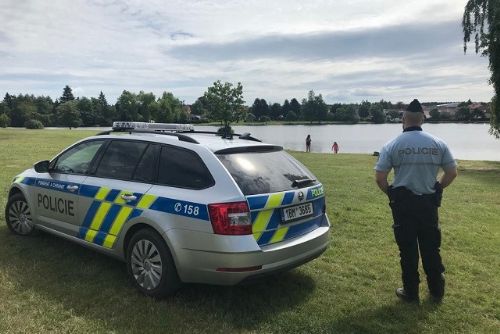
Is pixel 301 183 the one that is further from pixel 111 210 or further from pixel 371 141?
pixel 371 141

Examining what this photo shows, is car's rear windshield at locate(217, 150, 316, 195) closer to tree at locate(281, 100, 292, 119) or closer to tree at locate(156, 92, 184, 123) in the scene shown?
tree at locate(156, 92, 184, 123)

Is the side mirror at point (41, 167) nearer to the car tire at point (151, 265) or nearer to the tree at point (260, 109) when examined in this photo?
the car tire at point (151, 265)

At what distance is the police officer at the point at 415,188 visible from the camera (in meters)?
4.29

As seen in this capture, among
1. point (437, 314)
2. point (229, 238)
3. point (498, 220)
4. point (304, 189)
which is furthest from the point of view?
point (498, 220)

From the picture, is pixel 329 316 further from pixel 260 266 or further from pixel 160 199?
pixel 160 199

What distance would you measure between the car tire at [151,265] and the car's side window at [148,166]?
560 millimetres

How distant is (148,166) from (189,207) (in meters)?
0.90

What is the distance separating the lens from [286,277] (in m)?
5.09

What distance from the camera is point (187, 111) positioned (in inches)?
4956

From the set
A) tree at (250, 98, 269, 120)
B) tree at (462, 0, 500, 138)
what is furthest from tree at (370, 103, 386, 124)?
tree at (462, 0, 500, 138)

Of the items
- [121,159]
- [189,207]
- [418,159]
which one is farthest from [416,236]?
[121,159]

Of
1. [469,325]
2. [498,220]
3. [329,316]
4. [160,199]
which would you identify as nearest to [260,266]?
[329,316]

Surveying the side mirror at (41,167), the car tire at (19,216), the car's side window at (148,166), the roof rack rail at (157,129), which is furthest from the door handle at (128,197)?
the car tire at (19,216)

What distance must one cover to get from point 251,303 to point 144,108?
365ft
